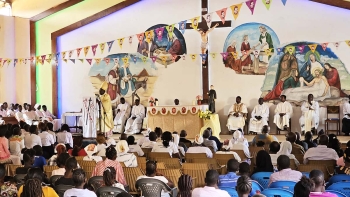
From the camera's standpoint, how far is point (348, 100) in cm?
1559

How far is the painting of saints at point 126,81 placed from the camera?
18969 mm

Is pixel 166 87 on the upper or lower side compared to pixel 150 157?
upper

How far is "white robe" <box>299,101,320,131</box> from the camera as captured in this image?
15.6 meters

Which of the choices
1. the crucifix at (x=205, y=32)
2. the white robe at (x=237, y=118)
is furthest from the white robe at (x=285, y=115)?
the crucifix at (x=205, y=32)

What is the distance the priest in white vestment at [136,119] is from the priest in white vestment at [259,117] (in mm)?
3851

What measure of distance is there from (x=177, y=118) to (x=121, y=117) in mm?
2619

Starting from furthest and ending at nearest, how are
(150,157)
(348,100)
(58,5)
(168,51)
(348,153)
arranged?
(58,5), (168,51), (348,100), (150,157), (348,153)

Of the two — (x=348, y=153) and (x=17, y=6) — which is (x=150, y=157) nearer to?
(x=348, y=153)

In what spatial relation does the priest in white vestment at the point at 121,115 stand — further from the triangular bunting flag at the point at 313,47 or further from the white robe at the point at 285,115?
the triangular bunting flag at the point at 313,47

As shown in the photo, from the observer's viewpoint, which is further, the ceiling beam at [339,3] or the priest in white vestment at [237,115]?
the priest in white vestment at [237,115]

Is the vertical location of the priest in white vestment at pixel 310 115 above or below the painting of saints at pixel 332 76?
below

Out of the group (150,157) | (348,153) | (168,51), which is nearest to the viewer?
(348,153)

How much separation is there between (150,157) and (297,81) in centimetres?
816

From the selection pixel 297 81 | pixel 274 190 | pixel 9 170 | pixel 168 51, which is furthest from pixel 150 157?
pixel 168 51
